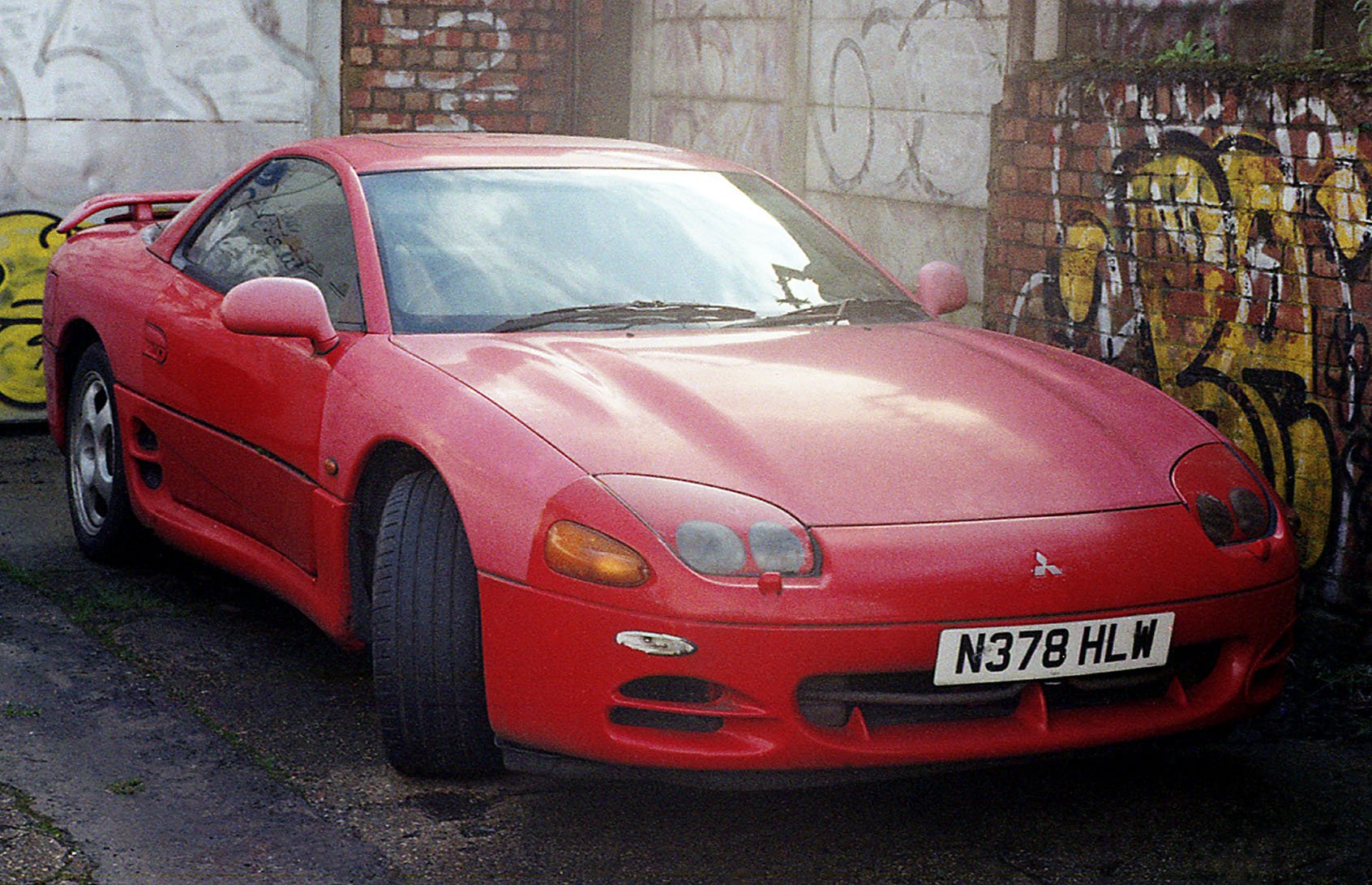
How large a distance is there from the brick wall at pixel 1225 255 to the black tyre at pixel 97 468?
306 centimetres

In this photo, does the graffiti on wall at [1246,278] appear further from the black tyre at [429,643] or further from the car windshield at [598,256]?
the black tyre at [429,643]

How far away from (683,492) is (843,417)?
498 millimetres

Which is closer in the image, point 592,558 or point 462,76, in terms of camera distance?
point 592,558

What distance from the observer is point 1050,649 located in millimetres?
3379

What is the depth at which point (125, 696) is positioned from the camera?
4.42 metres

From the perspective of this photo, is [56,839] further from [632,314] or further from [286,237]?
[286,237]

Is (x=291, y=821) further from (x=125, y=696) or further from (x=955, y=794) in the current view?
(x=955, y=794)

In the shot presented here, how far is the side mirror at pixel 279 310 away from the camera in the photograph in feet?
13.8

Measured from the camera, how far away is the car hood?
3496 mm

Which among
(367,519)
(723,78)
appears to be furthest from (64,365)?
(723,78)

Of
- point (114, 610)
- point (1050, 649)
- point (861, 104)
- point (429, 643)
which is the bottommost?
point (114, 610)

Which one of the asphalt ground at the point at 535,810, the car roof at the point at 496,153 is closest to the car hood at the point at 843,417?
the asphalt ground at the point at 535,810

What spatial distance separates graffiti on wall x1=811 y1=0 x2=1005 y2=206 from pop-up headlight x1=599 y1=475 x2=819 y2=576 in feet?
12.1

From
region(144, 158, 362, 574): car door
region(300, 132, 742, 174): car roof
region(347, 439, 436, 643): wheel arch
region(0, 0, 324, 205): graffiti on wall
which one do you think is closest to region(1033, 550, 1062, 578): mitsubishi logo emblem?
region(347, 439, 436, 643): wheel arch
